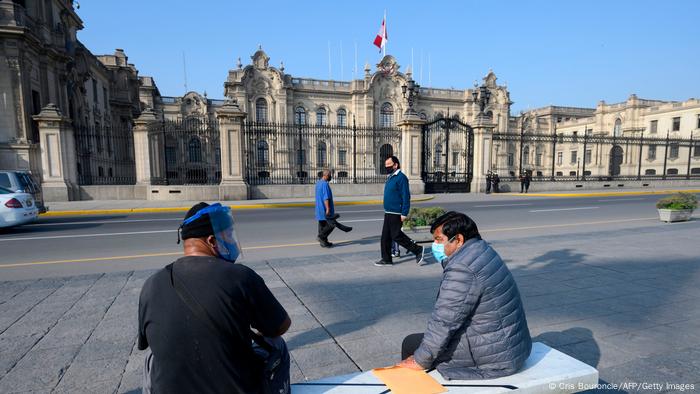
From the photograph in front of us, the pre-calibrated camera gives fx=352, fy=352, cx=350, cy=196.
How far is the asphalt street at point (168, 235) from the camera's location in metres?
6.53

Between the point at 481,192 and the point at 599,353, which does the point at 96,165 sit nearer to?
the point at 481,192

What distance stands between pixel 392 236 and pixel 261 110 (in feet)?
142

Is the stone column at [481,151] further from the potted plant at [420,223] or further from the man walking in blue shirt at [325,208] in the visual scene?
the man walking in blue shirt at [325,208]

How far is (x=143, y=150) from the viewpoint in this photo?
18.6 metres

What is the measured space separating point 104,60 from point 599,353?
4766 cm

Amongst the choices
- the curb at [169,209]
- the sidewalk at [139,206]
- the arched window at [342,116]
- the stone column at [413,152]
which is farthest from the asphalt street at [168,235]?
the arched window at [342,116]

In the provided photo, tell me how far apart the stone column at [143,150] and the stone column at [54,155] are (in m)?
3.16

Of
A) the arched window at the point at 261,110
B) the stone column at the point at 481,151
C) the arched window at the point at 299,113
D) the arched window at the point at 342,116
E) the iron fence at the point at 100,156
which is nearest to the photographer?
the iron fence at the point at 100,156

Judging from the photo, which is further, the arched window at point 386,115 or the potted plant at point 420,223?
the arched window at point 386,115

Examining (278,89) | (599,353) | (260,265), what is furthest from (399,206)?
(278,89)

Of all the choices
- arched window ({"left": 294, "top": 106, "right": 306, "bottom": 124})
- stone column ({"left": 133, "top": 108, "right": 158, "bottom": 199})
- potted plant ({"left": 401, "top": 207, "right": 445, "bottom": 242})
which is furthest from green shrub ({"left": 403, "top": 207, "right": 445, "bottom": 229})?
arched window ({"left": 294, "top": 106, "right": 306, "bottom": 124})

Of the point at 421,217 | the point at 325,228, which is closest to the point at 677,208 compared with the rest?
the point at 421,217

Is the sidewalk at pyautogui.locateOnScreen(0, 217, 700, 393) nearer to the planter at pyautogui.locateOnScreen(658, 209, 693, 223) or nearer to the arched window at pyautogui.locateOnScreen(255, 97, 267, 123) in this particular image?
the planter at pyautogui.locateOnScreen(658, 209, 693, 223)

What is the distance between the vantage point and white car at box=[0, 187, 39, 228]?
9328 millimetres
